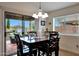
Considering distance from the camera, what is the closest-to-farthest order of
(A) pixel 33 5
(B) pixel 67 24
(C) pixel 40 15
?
(A) pixel 33 5 → (C) pixel 40 15 → (B) pixel 67 24

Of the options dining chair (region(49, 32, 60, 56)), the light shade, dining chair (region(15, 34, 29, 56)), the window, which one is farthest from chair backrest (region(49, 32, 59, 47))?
dining chair (region(15, 34, 29, 56))

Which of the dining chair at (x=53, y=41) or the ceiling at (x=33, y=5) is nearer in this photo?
the ceiling at (x=33, y=5)

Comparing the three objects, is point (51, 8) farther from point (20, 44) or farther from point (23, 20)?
point (20, 44)

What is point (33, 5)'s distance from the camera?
1562mm

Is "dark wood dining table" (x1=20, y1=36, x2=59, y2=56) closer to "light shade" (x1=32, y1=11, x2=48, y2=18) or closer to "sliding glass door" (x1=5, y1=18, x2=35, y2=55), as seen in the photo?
"sliding glass door" (x1=5, y1=18, x2=35, y2=55)

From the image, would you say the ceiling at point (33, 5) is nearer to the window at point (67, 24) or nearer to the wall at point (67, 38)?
the wall at point (67, 38)

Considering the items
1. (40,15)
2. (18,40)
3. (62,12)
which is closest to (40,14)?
(40,15)

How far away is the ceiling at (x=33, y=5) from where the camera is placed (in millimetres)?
1507

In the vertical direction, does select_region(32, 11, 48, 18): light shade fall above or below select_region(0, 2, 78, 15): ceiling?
below

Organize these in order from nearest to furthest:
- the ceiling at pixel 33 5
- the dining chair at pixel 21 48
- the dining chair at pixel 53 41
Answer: the ceiling at pixel 33 5, the dining chair at pixel 21 48, the dining chair at pixel 53 41

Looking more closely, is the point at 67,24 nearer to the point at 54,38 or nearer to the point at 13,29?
the point at 54,38

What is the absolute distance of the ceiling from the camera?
1.51 m

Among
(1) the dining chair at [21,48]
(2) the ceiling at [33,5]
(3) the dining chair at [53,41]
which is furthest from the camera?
(3) the dining chair at [53,41]

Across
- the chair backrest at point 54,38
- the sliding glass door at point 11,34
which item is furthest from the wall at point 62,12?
the sliding glass door at point 11,34
